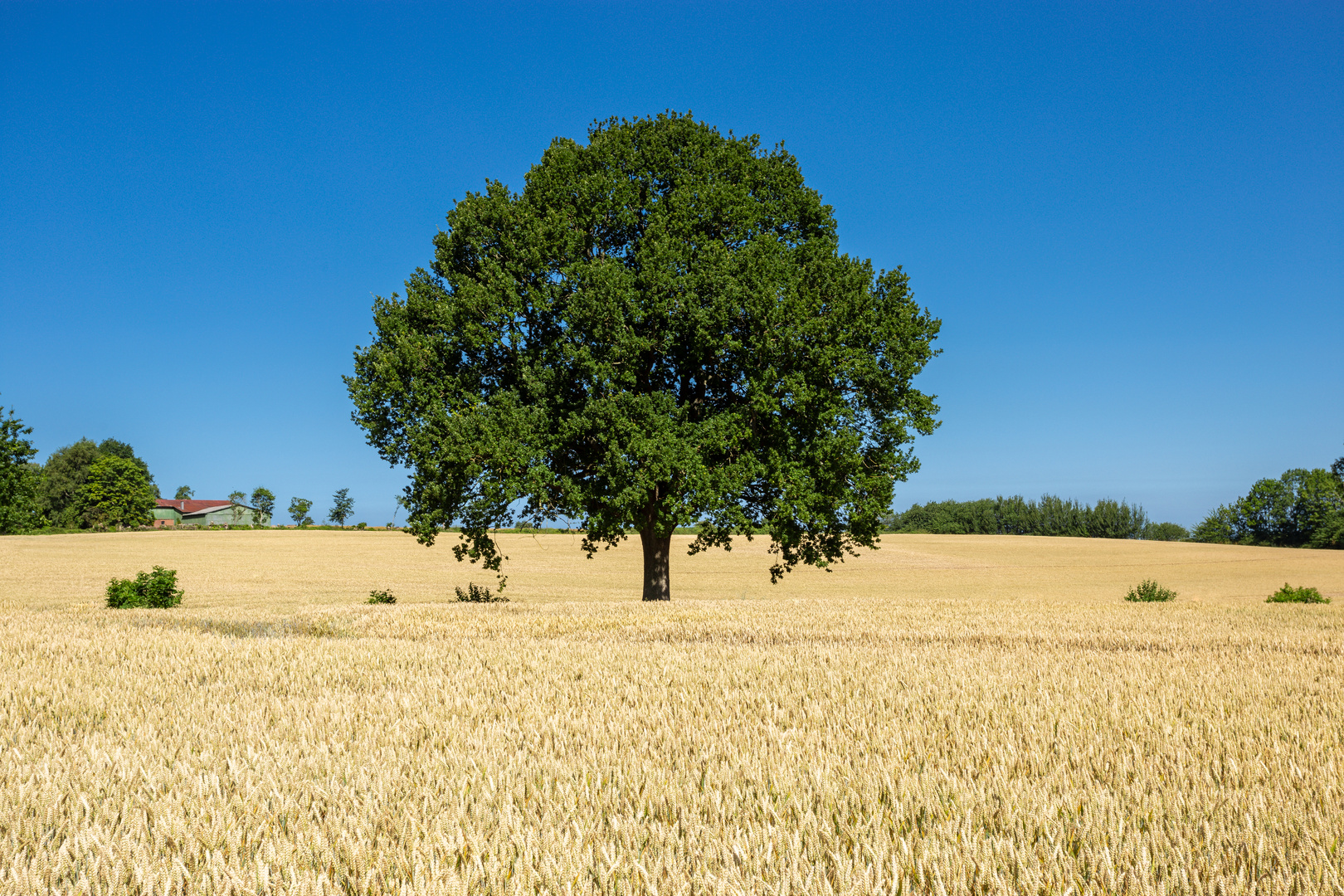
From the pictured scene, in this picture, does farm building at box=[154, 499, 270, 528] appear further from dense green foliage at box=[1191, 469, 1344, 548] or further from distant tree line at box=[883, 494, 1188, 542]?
dense green foliage at box=[1191, 469, 1344, 548]

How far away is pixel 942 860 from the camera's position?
312 cm

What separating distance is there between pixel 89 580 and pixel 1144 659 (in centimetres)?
4706

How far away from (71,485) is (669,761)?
446ft

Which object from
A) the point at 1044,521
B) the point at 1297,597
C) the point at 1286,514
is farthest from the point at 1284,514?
the point at 1297,597

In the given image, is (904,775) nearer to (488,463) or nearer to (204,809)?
(204,809)

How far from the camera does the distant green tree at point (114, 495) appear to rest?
107m

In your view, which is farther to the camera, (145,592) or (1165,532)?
(1165,532)

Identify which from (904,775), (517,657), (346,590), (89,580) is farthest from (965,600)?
(89,580)

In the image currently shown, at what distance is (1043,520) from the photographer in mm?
125812

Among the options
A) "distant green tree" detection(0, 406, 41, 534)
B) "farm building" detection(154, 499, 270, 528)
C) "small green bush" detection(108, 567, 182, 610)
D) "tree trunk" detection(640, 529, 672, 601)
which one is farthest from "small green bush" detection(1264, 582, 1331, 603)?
"farm building" detection(154, 499, 270, 528)

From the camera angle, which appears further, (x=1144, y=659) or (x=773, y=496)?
(x=773, y=496)

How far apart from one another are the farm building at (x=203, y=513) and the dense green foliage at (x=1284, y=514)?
183368 millimetres

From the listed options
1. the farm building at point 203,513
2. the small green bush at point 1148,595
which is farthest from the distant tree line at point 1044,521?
the farm building at point 203,513

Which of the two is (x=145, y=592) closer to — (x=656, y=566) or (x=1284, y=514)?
(x=656, y=566)
